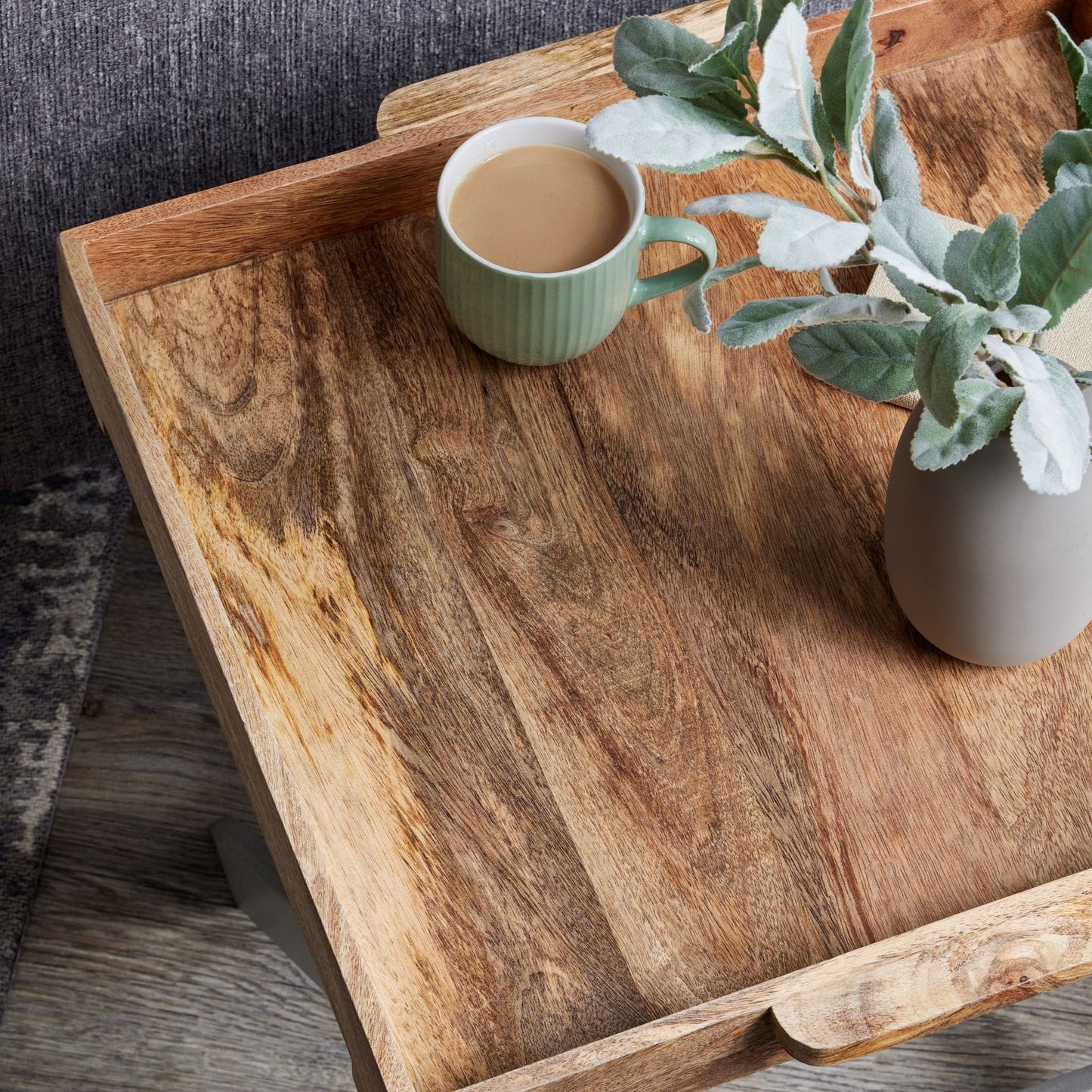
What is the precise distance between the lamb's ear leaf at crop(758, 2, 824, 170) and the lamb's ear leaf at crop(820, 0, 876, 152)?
0.05 feet

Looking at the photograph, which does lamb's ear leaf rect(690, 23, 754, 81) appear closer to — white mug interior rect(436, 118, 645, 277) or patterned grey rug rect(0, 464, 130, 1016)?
white mug interior rect(436, 118, 645, 277)

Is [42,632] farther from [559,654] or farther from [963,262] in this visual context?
[963,262]

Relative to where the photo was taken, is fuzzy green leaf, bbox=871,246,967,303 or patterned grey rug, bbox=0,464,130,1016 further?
patterned grey rug, bbox=0,464,130,1016

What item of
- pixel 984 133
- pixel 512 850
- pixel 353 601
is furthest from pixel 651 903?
pixel 984 133

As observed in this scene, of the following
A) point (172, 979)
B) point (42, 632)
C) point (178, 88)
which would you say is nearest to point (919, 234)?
point (178, 88)

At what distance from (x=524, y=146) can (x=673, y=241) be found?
0.10m

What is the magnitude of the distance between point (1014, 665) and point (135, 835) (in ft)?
2.94

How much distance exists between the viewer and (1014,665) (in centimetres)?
65

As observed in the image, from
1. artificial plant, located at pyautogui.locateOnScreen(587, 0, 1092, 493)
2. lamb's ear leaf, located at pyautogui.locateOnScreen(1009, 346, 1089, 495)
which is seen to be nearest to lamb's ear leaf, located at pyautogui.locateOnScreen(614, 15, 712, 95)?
artificial plant, located at pyautogui.locateOnScreen(587, 0, 1092, 493)

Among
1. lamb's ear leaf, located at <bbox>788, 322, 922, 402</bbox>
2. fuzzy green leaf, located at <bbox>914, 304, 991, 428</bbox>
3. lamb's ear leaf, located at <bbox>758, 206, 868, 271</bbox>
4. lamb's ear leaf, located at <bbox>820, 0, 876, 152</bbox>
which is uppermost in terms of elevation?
lamb's ear leaf, located at <bbox>820, 0, 876, 152</bbox>

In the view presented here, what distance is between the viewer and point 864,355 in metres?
0.51

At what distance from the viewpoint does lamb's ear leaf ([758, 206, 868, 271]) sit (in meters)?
0.42

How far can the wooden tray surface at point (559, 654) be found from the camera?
0.59 m

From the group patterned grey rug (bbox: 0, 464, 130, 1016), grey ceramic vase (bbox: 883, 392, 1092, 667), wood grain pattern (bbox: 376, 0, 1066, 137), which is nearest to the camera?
grey ceramic vase (bbox: 883, 392, 1092, 667)
